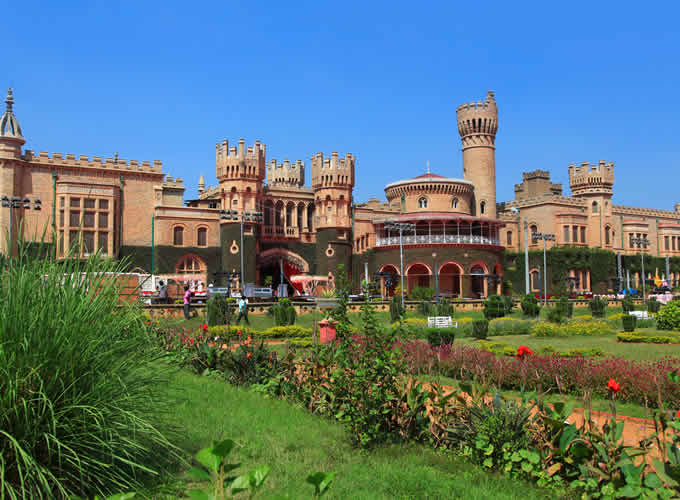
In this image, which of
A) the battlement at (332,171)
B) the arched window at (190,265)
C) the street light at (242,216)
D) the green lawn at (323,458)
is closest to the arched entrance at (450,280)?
the battlement at (332,171)

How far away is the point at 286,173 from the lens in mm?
64375

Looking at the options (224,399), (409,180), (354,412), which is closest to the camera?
(354,412)

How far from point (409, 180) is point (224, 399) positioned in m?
44.1

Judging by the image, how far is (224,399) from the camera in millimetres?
10188

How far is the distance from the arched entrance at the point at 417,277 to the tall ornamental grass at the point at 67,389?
143 feet

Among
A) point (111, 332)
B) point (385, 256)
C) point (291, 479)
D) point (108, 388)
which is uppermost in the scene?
point (385, 256)

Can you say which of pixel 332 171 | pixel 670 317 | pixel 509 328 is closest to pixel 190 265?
pixel 332 171

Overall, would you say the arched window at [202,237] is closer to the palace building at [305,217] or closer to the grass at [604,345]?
the palace building at [305,217]

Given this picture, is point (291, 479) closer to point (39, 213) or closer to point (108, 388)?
point (108, 388)

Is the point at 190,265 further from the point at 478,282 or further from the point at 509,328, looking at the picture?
the point at 509,328

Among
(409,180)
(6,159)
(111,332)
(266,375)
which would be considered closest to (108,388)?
(111,332)

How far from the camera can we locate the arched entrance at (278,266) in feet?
152

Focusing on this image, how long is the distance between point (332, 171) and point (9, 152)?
888 inches

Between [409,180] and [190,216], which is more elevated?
[409,180]
